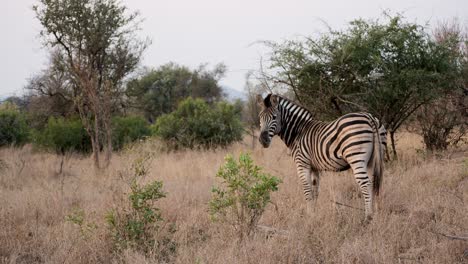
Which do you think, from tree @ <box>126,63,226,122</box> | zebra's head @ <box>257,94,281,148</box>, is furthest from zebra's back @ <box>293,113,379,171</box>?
tree @ <box>126,63,226,122</box>

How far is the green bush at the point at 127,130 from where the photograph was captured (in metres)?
16.5

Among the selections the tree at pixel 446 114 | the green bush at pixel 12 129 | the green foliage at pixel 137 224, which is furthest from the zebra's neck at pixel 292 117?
the green bush at pixel 12 129

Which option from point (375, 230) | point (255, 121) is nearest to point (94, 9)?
point (255, 121)

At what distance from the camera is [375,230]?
5066mm

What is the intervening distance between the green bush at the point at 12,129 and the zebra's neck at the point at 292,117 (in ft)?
46.4

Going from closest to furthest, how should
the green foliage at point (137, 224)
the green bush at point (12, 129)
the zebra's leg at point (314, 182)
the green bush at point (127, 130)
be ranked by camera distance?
the green foliage at point (137, 224) → the zebra's leg at point (314, 182) → the green bush at point (127, 130) → the green bush at point (12, 129)

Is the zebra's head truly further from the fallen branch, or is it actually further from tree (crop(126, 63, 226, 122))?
tree (crop(126, 63, 226, 122))

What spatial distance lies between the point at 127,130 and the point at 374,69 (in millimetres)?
10872

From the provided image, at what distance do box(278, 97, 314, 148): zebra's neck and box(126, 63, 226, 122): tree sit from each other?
81.3 feet

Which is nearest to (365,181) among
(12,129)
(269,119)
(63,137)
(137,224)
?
(269,119)

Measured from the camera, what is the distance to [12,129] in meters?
18.0

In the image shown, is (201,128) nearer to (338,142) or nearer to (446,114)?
(446,114)

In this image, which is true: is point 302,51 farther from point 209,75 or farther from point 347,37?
point 209,75

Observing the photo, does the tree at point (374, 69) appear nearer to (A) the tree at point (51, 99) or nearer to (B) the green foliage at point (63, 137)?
(B) the green foliage at point (63, 137)
